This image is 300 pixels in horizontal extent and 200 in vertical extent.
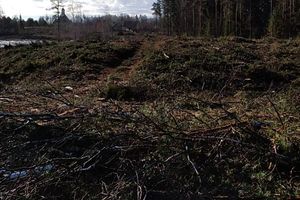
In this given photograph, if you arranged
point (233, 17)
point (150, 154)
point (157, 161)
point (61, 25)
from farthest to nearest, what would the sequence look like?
point (61, 25)
point (233, 17)
point (150, 154)
point (157, 161)

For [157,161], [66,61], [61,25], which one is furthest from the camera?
[61,25]

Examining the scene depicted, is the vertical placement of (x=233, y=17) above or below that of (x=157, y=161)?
above

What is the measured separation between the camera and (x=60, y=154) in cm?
456

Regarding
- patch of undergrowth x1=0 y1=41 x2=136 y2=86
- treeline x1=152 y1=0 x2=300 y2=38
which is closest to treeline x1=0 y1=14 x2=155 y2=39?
treeline x1=152 y1=0 x2=300 y2=38

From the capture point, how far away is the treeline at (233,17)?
31.8 metres

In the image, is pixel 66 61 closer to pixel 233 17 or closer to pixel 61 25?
pixel 233 17

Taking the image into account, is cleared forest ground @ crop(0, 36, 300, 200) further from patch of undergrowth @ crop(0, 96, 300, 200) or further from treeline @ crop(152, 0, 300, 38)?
treeline @ crop(152, 0, 300, 38)

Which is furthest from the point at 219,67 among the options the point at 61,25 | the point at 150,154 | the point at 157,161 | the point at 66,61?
the point at 61,25

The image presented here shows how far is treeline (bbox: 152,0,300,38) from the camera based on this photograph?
31844mm

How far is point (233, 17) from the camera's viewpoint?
37844mm

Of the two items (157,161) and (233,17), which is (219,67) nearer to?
(157,161)

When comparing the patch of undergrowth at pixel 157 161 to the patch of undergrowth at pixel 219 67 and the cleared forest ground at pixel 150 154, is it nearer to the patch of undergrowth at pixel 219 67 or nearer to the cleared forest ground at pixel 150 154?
the cleared forest ground at pixel 150 154

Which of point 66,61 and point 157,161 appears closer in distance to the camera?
point 157,161

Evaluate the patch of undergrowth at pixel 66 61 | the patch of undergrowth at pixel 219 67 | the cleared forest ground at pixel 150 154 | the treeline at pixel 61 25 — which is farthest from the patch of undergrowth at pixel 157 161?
the treeline at pixel 61 25
